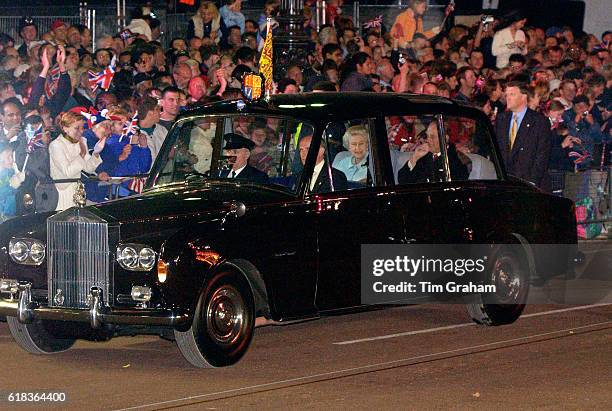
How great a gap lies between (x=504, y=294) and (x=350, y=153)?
6.93 feet

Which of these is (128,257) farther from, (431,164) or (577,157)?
(577,157)

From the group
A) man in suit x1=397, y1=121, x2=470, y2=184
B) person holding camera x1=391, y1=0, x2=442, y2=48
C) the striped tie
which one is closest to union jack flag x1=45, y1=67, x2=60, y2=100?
the striped tie

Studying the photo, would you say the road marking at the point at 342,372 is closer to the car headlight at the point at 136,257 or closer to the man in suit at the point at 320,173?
the car headlight at the point at 136,257

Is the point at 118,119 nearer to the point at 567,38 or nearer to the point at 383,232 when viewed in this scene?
the point at 383,232

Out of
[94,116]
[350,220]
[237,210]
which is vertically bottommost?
[350,220]

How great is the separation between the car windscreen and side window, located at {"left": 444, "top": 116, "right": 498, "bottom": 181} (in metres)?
1.65

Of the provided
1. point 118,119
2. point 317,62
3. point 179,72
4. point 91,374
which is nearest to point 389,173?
point 91,374

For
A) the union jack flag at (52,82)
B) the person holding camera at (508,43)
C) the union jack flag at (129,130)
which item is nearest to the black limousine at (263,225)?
the union jack flag at (129,130)

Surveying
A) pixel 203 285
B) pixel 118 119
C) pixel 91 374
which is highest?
pixel 118 119

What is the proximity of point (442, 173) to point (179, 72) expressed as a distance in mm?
7394

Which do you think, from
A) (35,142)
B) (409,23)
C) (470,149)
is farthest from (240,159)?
(409,23)

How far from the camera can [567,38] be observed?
78.2 ft

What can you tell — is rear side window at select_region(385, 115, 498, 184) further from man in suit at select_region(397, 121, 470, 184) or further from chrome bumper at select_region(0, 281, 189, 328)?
chrome bumper at select_region(0, 281, 189, 328)

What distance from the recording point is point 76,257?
34.6ft
